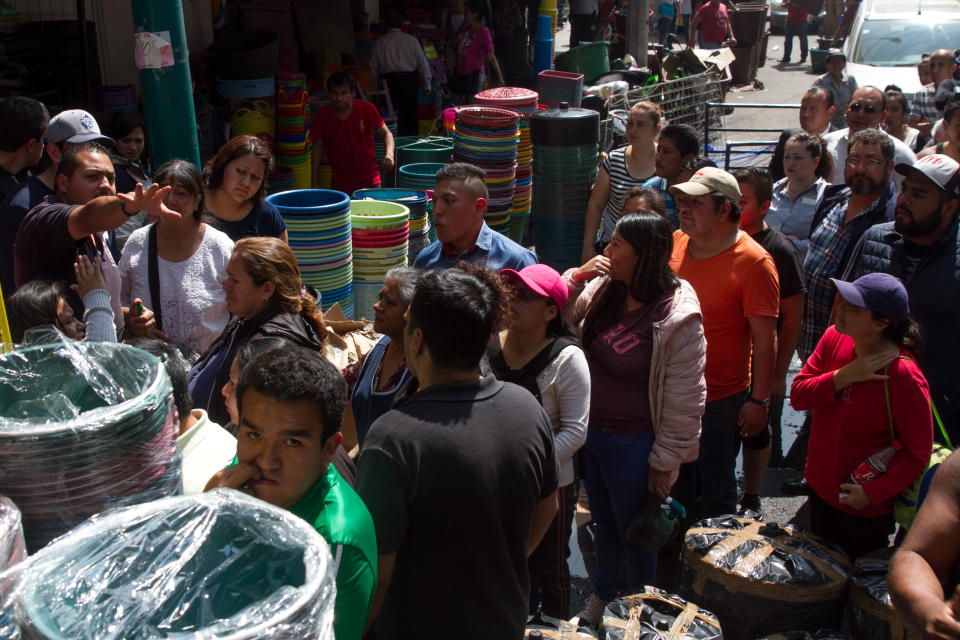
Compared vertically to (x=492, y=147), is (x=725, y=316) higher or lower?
lower

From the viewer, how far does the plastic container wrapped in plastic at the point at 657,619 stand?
3.01m

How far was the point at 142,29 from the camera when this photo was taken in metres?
4.64

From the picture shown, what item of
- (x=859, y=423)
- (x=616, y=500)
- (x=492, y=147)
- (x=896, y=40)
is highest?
(x=896, y=40)

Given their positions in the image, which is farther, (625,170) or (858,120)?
(858,120)

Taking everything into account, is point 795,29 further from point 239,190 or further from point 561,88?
point 239,190

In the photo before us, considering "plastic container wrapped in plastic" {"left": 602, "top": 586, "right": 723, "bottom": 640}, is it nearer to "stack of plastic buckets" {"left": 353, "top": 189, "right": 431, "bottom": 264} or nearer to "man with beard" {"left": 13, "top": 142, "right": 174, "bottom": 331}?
"man with beard" {"left": 13, "top": 142, "right": 174, "bottom": 331}

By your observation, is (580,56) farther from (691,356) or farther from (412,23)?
(691,356)

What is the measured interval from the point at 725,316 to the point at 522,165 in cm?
410

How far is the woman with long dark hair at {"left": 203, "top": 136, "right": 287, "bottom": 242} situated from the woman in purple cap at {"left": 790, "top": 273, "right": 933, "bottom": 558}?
268 centimetres

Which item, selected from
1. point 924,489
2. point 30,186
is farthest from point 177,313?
point 924,489

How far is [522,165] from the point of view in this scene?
7762 millimetres

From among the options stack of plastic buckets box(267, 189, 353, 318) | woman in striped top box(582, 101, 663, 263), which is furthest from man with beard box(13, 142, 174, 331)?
woman in striped top box(582, 101, 663, 263)

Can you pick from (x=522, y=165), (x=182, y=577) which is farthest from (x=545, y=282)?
(x=522, y=165)

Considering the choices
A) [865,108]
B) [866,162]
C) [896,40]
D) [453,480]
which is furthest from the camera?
[896,40]
